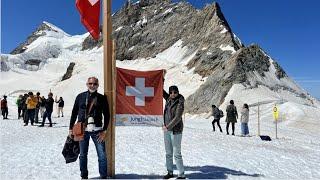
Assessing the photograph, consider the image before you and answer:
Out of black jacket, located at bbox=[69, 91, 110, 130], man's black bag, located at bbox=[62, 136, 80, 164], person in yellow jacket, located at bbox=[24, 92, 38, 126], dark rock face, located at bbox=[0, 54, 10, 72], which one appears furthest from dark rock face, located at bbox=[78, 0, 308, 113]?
black jacket, located at bbox=[69, 91, 110, 130]

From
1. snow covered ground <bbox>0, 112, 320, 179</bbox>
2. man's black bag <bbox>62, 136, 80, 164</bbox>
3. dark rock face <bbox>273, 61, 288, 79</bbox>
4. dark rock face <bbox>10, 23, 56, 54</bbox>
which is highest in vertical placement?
dark rock face <bbox>10, 23, 56, 54</bbox>

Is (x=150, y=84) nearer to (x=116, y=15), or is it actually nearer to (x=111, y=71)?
(x=111, y=71)

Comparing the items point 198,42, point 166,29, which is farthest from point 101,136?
point 166,29

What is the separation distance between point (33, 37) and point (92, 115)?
577 ft

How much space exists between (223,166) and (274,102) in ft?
109

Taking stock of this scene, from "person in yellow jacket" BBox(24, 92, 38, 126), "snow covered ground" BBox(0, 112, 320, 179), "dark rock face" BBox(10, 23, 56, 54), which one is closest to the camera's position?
"snow covered ground" BBox(0, 112, 320, 179)

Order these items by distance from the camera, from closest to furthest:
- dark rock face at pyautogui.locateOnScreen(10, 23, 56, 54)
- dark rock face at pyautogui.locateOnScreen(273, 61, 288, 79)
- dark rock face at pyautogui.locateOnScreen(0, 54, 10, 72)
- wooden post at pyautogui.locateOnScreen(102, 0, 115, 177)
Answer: wooden post at pyautogui.locateOnScreen(102, 0, 115, 177)
dark rock face at pyautogui.locateOnScreen(273, 61, 288, 79)
dark rock face at pyautogui.locateOnScreen(0, 54, 10, 72)
dark rock face at pyautogui.locateOnScreen(10, 23, 56, 54)

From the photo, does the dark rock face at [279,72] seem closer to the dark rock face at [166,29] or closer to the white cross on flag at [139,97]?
the dark rock face at [166,29]

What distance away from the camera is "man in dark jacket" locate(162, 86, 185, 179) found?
10.4 meters

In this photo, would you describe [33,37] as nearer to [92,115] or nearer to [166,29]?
[166,29]

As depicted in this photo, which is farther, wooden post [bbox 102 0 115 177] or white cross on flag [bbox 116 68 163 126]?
white cross on flag [bbox 116 68 163 126]

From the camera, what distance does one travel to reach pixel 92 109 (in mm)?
9727

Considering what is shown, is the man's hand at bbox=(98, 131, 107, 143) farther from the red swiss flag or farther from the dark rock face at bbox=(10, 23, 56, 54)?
the dark rock face at bbox=(10, 23, 56, 54)

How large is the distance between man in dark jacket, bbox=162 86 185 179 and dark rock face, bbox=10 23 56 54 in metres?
154
